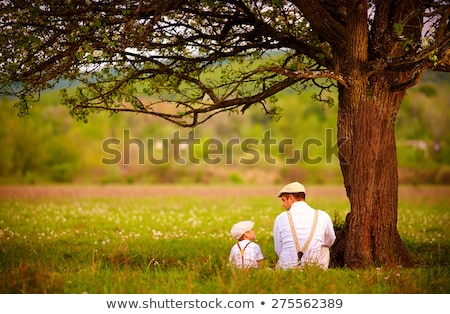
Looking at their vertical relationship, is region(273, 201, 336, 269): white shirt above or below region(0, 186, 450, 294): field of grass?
above

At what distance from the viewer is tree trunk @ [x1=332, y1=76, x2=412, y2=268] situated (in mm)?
9609

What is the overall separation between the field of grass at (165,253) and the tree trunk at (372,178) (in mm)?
735

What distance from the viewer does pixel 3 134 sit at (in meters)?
58.7

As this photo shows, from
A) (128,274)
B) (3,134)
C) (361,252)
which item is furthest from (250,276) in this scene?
(3,134)

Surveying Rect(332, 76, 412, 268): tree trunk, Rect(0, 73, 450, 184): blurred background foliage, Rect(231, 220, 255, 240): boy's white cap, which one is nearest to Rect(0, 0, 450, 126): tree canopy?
Rect(332, 76, 412, 268): tree trunk

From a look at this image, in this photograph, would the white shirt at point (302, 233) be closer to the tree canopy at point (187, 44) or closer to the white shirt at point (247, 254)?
the white shirt at point (247, 254)

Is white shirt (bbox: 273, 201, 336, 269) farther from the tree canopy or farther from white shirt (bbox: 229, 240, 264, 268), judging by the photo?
the tree canopy

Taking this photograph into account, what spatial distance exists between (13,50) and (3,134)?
2066 inches

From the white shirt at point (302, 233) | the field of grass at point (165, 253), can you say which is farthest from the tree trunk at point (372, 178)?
the white shirt at point (302, 233)

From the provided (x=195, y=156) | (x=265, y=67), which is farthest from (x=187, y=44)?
(x=195, y=156)

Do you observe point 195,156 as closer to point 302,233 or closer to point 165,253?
point 165,253

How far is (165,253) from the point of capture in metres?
11.0

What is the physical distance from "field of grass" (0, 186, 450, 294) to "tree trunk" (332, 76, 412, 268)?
73cm

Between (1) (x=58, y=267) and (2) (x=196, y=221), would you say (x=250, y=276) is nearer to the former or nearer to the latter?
(1) (x=58, y=267)
